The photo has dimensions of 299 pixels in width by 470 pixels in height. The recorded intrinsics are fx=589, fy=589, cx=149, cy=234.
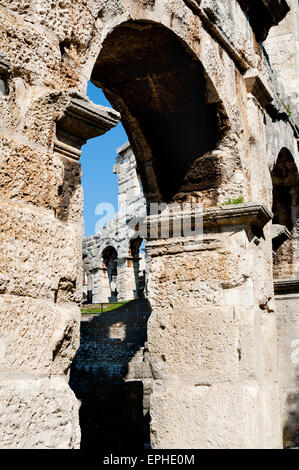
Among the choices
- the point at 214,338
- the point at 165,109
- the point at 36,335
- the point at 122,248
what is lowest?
the point at 36,335

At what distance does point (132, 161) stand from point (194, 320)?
45.0 ft

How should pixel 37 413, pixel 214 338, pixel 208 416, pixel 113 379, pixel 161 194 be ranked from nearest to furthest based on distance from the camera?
pixel 37 413, pixel 208 416, pixel 214 338, pixel 161 194, pixel 113 379

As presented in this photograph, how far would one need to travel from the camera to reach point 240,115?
16.5ft

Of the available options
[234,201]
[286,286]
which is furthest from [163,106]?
[286,286]

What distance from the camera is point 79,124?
2.71m

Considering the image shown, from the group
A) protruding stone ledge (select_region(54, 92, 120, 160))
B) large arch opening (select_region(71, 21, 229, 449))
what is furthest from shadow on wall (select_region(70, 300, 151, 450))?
protruding stone ledge (select_region(54, 92, 120, 160))

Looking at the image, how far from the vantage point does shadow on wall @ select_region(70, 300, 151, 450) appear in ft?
29.8

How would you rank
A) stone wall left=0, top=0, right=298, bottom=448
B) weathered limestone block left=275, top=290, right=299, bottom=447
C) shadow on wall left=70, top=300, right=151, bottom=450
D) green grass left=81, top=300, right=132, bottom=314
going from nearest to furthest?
stone wall left=0, top=0, right=298, bottom=448 < weathered limestone block left=275, top=290, right=299, bottom=447 < shadow on wall left=70, top=300, right=151, bottom=450 < green grass left=81, top=300, right=132, bottom=314

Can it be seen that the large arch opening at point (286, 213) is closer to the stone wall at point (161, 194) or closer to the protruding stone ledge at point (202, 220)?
the stone wall at point (161, 194)

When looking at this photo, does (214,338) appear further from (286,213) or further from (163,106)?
(286,213)

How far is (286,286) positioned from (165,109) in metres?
3.32

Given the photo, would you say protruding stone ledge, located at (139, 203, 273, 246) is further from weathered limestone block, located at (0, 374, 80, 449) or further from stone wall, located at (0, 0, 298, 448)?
weathered limestone block, located at (0, 374, 80, 449)

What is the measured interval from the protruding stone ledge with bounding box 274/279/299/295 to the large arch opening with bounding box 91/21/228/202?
2.81 metres
